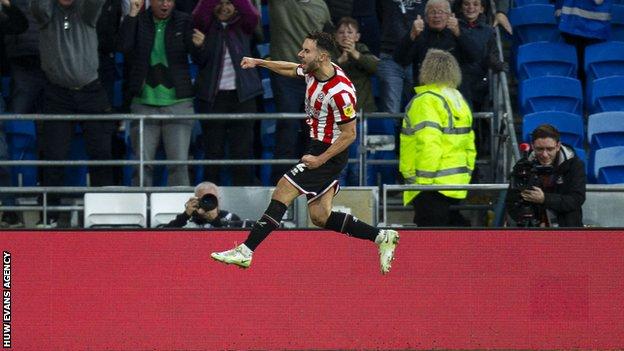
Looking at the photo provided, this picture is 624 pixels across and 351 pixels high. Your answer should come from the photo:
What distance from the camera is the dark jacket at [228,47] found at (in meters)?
14.1

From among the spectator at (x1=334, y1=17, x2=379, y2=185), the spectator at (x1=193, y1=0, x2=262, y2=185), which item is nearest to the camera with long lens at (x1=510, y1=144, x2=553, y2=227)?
the spectator at (x1=334, y1=17, x2=379, y2=185)

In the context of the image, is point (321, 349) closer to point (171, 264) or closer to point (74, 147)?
point (171, 264)

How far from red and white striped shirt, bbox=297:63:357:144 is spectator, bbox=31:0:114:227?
3844 millimetres

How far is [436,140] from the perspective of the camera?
12.5 metres

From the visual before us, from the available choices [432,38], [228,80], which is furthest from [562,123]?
[228,80]

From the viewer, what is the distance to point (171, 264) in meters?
10.9

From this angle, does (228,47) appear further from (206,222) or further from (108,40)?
(206,222)

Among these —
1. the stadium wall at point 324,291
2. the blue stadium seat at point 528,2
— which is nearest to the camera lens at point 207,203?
the stadium wall at point 324,291

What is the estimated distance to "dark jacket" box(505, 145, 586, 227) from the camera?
11859mm

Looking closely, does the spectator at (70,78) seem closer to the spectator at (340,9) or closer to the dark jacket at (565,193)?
the spectator at (340,9)

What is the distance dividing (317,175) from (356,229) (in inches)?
19.7

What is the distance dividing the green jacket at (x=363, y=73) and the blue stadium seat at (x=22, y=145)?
3207mm

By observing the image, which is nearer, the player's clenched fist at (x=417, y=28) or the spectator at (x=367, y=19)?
the player's clenched fist at (x=417, y=28)

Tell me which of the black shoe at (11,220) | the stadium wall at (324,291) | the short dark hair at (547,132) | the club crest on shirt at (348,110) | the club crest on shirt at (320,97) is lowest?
the stadium wall at (324,291)
